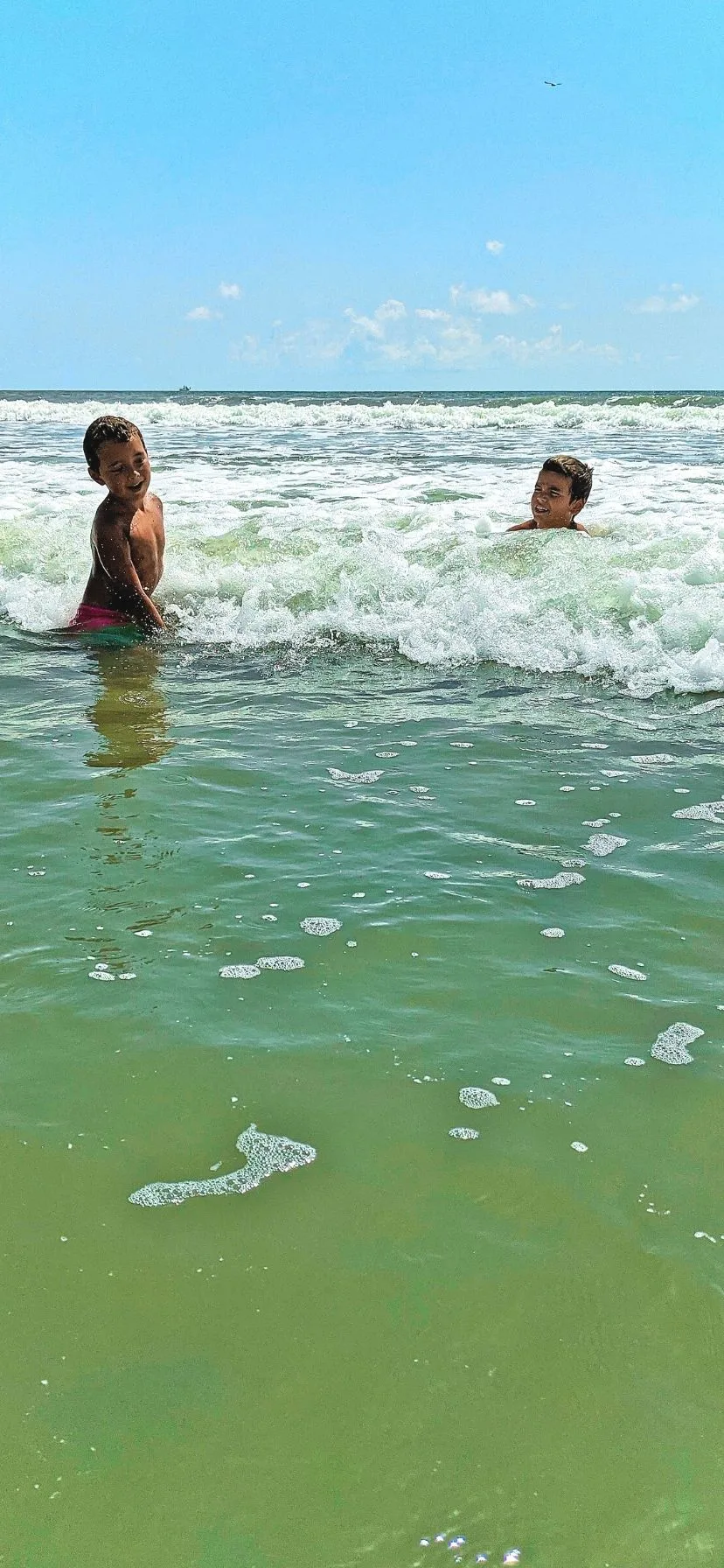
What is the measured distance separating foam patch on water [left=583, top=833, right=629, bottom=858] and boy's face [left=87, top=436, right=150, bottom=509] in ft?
14.0

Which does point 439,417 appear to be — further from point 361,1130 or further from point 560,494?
point 361,1130

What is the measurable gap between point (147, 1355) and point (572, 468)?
7321mm

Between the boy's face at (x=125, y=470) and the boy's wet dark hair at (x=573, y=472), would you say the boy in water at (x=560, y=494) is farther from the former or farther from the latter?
the boy's face at (x=125, y=470)

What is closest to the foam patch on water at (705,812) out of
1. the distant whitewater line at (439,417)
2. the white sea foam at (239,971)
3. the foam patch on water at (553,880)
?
the foam patch on water at (553,880)

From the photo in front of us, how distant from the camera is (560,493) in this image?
787 cm

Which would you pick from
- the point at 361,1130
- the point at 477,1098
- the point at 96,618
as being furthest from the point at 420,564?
the point at 361,1130

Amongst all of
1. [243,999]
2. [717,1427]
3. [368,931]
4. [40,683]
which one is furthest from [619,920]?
[40,683]

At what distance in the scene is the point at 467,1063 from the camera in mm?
2256

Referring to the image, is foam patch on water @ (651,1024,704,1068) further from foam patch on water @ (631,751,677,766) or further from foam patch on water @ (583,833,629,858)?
foam patch on water @ (631,751,677,766)

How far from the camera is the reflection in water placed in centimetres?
436

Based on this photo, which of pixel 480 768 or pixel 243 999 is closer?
pixel 243 999

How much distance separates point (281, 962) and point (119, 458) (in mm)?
4832

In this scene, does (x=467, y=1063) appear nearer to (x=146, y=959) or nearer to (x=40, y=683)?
(x=146, y=959)

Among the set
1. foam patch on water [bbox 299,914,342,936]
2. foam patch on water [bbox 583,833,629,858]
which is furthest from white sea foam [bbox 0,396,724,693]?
foam patch on water [bbox 299,914,342,936]
